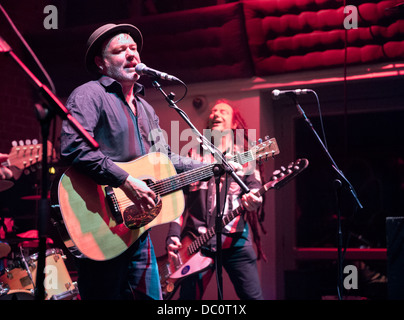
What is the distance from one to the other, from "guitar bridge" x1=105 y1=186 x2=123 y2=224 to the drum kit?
117 cm

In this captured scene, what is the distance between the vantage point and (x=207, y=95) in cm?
500

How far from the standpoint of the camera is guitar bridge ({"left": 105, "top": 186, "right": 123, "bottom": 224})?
2703mm

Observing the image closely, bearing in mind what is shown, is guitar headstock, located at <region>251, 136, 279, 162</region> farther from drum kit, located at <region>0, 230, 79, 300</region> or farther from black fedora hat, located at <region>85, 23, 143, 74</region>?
drum kit, located at <region>0, 230, 79, 300</region>

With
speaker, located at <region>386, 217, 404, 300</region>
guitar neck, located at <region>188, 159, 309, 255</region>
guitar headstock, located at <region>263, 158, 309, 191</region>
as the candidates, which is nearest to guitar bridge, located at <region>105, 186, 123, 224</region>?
guitar neck, located at <region>188, 159, 309, 255</region>

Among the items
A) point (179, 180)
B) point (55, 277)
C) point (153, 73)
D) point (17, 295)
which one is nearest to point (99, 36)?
point (153, 73)

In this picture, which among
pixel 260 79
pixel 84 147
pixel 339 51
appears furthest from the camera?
pixel 260 79

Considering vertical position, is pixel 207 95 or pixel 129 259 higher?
pixel 207 95

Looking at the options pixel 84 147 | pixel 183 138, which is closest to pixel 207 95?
pixel 183 138

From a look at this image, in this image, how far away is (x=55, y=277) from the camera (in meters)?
3.79

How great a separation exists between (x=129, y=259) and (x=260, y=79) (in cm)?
270

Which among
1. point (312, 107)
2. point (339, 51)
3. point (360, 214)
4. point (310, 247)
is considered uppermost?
point (339, 51)

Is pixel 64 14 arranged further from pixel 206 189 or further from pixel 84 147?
pixel 84 147

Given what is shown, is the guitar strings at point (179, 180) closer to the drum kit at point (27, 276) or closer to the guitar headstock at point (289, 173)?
the guitar headstock at point (289, 173)

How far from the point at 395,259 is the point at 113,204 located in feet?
5.22
